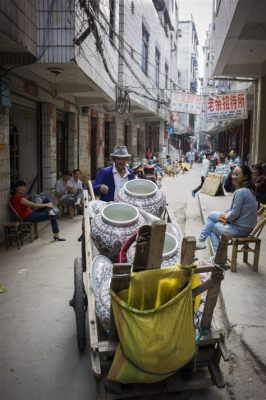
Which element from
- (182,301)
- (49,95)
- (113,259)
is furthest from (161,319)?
(49,95)

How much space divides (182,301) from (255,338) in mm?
1684

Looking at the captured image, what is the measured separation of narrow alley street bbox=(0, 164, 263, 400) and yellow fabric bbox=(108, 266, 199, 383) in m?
0.52

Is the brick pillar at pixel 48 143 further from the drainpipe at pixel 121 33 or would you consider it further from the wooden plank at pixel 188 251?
the wooden plank at pixel 188 251

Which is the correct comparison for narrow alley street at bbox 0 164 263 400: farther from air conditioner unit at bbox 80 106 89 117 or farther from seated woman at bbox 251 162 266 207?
air conditioner unit at bbox 80 106 89 117

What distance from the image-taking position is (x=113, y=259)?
134 inches

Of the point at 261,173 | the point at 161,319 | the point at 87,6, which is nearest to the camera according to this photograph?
the point at 161,319

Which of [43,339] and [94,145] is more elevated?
[94,145]

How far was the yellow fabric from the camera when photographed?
2.18 metres

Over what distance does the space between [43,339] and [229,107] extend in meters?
12.3

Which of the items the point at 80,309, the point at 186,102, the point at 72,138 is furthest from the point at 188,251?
the point at 186,102

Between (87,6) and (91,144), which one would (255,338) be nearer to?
(87,6)

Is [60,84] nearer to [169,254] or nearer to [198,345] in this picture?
[169,254]

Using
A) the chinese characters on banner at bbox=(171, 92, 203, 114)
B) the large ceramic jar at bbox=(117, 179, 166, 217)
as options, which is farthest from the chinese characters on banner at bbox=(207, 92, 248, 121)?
the large ceramic jar at bbox=(117, 179, 166, 217)

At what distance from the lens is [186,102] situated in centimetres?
1986
